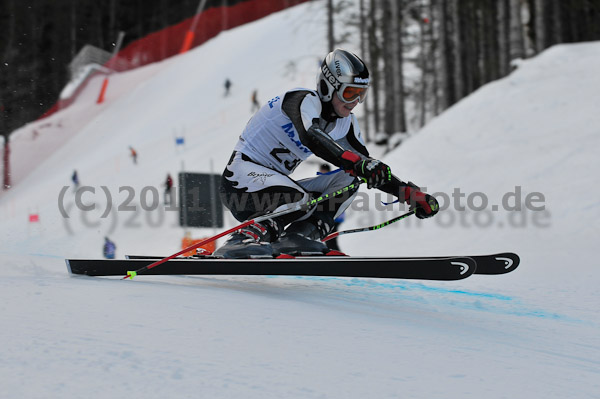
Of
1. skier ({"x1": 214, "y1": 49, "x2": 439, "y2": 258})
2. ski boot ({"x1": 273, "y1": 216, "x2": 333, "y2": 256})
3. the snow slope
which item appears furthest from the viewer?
ski boot ({"x1": 273, "y1": 216, "x2": 333, "y2": 256})

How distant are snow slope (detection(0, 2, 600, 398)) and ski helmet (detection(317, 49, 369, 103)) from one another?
4.42 feet

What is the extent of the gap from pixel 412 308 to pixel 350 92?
4.80ft

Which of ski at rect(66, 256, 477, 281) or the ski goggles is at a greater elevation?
the ski goggles

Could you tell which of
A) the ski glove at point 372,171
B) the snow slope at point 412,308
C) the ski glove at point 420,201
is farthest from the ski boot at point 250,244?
the ski glove at point 420,201

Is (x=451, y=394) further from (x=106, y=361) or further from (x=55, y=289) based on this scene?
(x=55, y=289)

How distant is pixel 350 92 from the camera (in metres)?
3.89

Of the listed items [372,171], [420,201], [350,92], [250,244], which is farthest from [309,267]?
[350,92]

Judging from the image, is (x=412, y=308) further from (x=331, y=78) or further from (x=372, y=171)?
(x=331, y=78)

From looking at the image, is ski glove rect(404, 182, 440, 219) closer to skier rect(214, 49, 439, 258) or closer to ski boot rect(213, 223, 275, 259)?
skier rect(214, 49, 439, 258)

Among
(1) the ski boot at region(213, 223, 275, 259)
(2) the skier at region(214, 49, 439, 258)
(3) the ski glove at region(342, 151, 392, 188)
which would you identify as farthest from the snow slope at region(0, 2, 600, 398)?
(3) the ski glove at region(342, 151, 392, 188)

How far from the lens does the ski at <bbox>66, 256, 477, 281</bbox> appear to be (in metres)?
3.32

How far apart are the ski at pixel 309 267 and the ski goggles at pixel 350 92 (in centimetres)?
106

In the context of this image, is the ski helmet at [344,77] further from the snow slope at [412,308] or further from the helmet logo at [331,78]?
the snow slope at [412,308]

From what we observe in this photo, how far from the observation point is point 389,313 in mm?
3395
